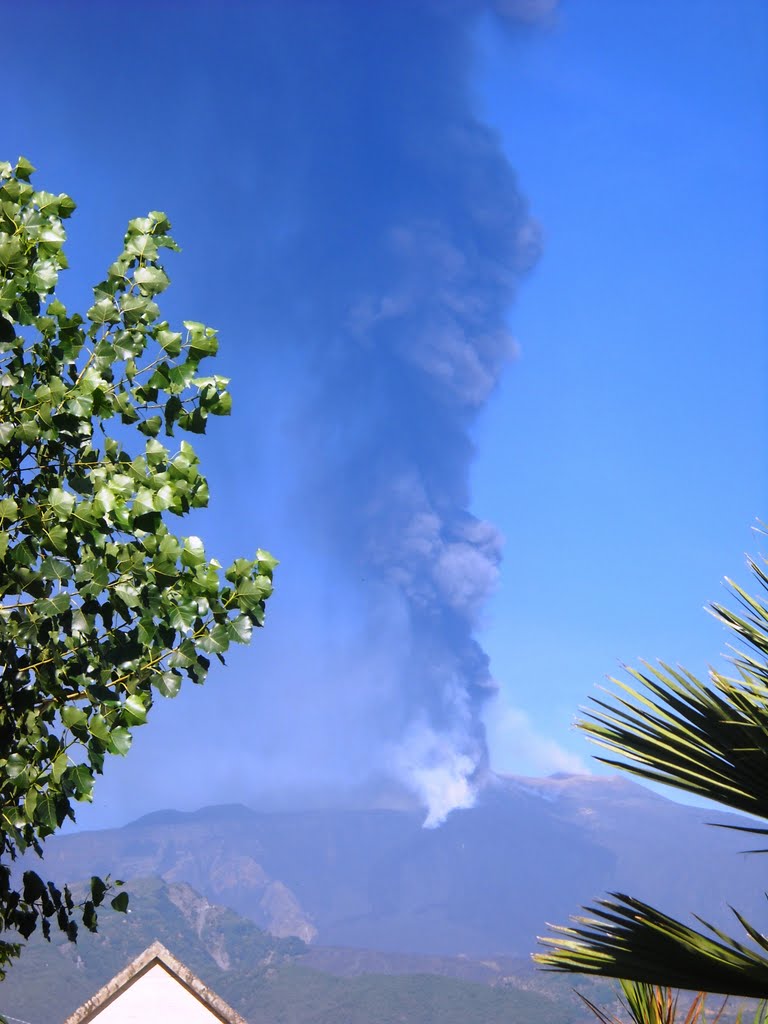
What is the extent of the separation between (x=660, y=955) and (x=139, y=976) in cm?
2482

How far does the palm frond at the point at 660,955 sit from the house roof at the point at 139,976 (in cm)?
2311

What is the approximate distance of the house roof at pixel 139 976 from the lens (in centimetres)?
2602

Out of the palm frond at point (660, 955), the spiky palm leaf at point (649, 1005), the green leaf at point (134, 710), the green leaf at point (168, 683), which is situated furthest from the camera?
the spiky palm leaf at point (649, 1005)

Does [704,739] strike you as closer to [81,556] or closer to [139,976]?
[81,556]

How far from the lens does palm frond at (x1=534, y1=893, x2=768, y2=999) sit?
14.8ft

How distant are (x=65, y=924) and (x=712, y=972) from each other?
3961 millimetres

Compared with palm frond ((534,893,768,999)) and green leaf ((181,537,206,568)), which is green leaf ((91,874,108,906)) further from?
palm frond ((534,893,768,999))

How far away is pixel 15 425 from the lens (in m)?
6.40

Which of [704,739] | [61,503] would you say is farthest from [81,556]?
[704,739]

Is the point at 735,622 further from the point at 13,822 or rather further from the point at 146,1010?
the point at 146,1010

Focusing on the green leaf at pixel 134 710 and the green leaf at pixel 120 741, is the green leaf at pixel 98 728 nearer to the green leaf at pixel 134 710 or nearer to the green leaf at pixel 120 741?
the green leaf at pixel 120 741

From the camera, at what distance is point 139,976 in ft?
87.4

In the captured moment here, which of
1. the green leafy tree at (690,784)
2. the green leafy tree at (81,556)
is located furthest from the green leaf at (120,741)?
the green leafy tree at (690,784)

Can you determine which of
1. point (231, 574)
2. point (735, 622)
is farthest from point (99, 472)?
point (735, 622)
